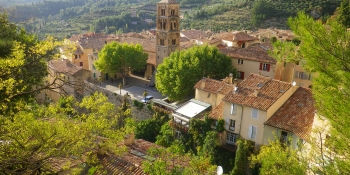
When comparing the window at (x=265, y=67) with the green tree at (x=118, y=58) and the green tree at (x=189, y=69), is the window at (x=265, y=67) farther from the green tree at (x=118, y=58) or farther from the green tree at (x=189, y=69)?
the green tree at (x=118, y=58)

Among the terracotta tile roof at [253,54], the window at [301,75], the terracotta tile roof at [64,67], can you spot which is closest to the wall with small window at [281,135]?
the window at [301,75]

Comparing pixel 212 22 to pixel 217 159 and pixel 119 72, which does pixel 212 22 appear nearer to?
pixel 119 72

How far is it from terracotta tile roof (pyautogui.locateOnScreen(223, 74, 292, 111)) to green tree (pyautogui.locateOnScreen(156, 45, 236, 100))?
32.0ft

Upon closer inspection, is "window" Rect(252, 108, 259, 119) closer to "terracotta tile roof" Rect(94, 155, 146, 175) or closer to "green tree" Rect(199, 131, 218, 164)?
"green tree" Rect(199, 131, 218, 164)

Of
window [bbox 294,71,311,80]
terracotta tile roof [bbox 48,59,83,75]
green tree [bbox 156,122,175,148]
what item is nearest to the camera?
green tree [bbox 156,122,175,148]

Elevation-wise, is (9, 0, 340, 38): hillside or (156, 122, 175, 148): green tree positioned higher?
(9, 0, 340, 38): hillside

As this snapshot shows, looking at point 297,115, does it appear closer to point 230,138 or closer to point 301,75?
point 230,138

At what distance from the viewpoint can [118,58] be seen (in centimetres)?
4722

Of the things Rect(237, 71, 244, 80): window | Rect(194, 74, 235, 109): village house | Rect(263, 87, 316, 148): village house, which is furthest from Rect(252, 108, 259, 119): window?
Rect(237, 71, 244, 80): window

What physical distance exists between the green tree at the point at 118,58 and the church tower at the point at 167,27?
3863 mm

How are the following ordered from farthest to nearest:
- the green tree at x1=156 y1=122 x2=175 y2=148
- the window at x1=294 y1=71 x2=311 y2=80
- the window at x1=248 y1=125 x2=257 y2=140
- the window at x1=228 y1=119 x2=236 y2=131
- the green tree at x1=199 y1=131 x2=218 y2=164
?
the window at x1=294 y1=71 x2=311 y2=80 < the green tree at x1=156 y1=122 x2=175 y2=148 < the green tree at x1=199 y1=131 x2=218 y2=164 < the window at x1=228 y1=119 x2=236 y2=131 < the window at x1=248 y1=125 x2=257 y2=140

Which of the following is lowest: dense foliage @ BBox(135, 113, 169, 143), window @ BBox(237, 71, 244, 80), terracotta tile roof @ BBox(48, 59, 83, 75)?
dense foliage @ BBox(135, 113, 169, 143)

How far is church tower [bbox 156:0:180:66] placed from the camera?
47.4 meters

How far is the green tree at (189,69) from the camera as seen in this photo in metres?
35.2
